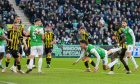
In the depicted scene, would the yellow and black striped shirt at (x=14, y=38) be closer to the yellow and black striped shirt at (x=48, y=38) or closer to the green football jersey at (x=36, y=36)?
the green football jersey at (x=36, y=36)

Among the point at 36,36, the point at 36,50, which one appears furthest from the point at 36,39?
the point at 36,50

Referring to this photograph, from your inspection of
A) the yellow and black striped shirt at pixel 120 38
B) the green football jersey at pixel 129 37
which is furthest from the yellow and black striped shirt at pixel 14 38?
the green football jersey at pixel 129 37

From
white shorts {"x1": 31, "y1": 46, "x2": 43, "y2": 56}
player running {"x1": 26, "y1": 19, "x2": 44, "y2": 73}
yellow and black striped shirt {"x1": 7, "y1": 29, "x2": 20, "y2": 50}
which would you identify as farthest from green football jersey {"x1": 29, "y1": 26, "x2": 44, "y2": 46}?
yellow and black striped shirt {"x1": 7, "y1": 29, "x2": 20, "y2": 50}

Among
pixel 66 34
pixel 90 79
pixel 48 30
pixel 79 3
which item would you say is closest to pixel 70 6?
pixel 79 3

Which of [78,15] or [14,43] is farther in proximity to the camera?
[78,15]

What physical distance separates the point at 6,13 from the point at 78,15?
6.72m

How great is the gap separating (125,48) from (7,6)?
924 inches

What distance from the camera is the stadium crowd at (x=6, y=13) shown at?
43781mm

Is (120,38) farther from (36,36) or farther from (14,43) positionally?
(14,43)

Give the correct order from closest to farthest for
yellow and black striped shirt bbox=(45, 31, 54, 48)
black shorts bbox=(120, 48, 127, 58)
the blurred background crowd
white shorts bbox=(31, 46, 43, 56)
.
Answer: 1. white shorts bbox=(31, 46, 43, 56)
2. black shorts bbox=(120, 48, 127, 58)
3. yellow and black striped shirt bbox=(45, 31, 54, 48)
4. the blurred background crowd

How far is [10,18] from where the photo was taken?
43.9m

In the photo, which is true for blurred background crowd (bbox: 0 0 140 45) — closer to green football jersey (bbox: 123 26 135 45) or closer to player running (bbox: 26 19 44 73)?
green football jersey (bbox: 123 26 135 45)

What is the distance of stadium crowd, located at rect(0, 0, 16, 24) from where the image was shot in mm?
43781

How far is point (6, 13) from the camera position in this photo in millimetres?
44594
